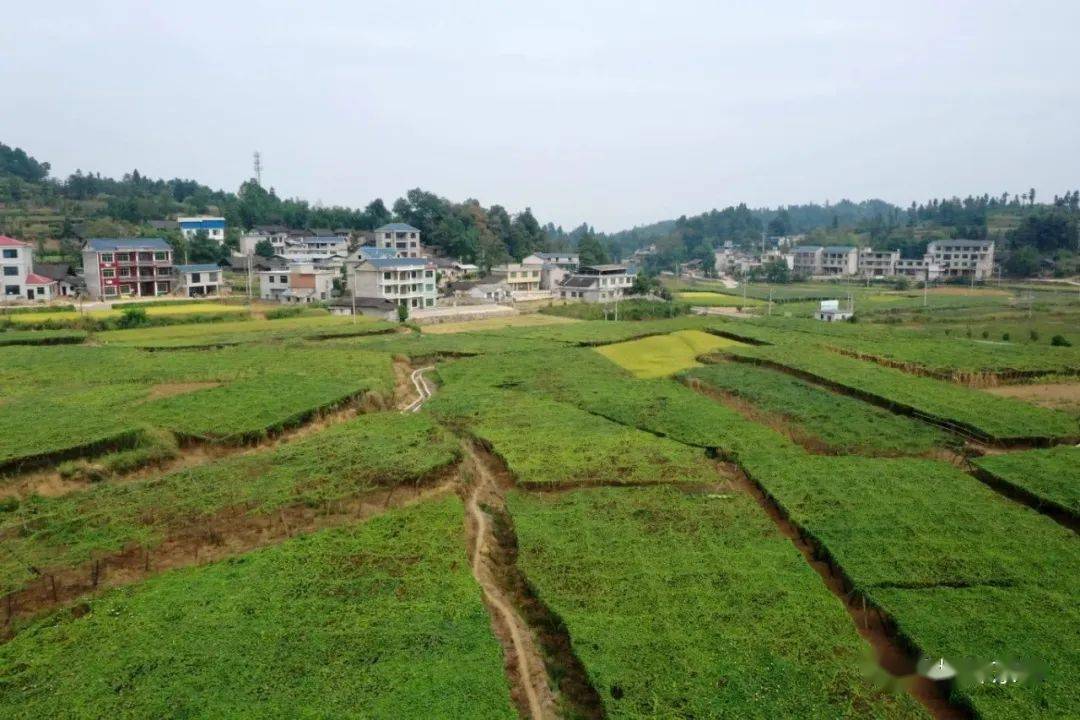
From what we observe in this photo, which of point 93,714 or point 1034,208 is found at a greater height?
point 1034,208

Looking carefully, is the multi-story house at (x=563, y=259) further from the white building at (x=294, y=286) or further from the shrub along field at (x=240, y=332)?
the shrub along field at (x=240, y=332)

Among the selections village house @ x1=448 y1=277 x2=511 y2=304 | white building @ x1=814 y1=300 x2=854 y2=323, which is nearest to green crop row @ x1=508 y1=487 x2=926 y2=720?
white building @ x1=814 y1=300 x2=854 y2=323

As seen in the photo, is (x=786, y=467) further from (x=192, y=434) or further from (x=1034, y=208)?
(x=1034, y=208)

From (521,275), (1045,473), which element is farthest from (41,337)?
(521,275)

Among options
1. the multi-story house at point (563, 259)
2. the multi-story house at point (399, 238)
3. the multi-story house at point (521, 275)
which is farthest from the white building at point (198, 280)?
the multi-story house at point (563, 259)

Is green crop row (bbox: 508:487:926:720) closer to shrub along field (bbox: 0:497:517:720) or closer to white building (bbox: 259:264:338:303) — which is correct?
shrub along field (bbox: 0:497:517:720)

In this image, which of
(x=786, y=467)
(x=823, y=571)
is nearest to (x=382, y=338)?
(x=786, y=467)

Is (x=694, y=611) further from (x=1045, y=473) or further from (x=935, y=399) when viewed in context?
(x=935, y=399)
